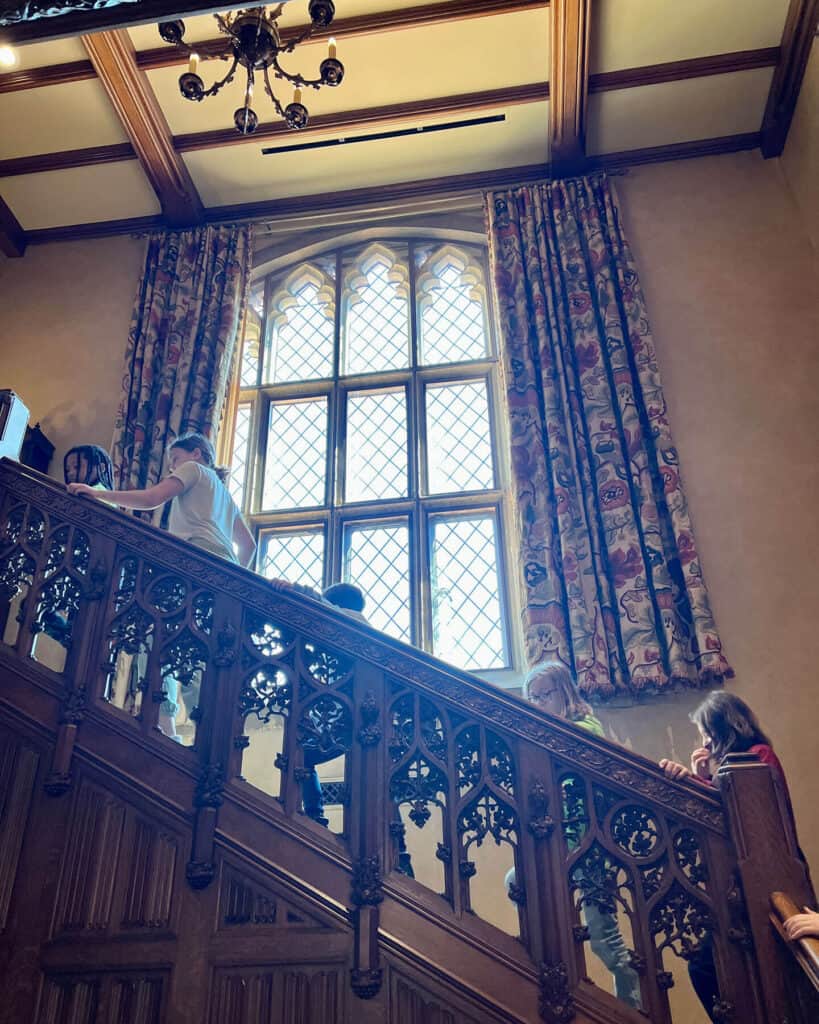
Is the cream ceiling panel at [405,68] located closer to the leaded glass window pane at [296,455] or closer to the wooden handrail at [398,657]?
the leaded glass window pane at [296,455]

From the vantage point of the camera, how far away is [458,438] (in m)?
6.00

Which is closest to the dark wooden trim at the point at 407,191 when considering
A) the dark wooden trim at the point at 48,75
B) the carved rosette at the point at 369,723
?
the dark wooden trim at the point at 48,75

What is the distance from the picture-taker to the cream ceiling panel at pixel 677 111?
602cm

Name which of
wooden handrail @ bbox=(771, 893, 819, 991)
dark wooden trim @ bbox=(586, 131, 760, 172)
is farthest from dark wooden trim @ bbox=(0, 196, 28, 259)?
wooden handrail @ bbox=(771, 893, 819, 991)

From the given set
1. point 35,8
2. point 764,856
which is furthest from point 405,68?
point 764,856

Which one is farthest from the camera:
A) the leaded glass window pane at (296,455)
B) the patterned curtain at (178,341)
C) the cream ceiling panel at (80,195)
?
the cream ceiling panel at (80,195)

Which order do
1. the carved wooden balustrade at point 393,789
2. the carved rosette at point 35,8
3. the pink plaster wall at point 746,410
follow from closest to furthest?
the carved wooden balustrade at point 393,789 < the carved rosette at point 35,8 < the pink plaster wall at point 746,410

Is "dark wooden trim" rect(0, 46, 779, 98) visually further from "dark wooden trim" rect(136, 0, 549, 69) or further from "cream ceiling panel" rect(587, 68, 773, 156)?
"dark wooden trim" rect(136, 0, 549, 69)

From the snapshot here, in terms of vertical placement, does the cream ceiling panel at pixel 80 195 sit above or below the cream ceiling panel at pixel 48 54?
above

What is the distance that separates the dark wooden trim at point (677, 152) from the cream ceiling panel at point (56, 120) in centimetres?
331

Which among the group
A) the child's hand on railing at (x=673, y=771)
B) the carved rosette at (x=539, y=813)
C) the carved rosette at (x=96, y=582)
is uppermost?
the carved rosette at (x=96, y=582)

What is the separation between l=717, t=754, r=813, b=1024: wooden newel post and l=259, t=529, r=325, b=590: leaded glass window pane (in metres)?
3.51

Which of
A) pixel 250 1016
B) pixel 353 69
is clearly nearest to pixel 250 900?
pixel 250 1016

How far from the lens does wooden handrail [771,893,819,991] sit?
195 cm
